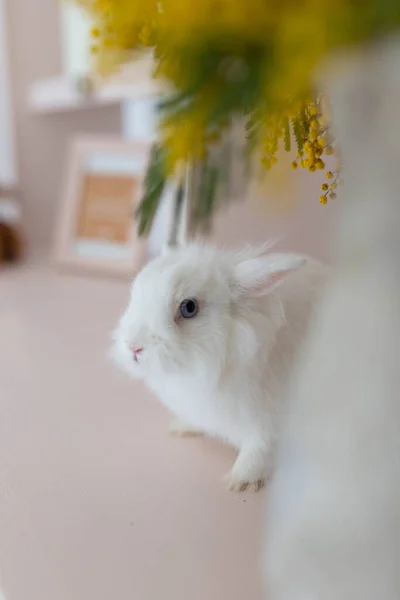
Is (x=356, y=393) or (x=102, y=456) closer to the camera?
(x=356, y=393)

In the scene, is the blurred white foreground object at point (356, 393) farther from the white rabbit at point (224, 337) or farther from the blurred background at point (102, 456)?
the white rabbit at point (224, 337)

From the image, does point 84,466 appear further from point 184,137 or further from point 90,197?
point 90,197

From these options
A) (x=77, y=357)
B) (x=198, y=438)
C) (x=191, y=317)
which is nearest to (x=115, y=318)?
(x=77, y=357)

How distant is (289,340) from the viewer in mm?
630

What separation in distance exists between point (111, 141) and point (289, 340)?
102cm

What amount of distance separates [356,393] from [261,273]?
0.88ft

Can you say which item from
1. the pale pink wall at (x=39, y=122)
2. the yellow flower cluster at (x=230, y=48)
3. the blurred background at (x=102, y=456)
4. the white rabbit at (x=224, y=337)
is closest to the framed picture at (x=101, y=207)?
the blurred background at (x=102, y=456)

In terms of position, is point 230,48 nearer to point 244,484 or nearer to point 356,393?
point 356,393

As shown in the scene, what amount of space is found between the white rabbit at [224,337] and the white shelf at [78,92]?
0.72m

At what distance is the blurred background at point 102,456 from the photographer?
1.71ft

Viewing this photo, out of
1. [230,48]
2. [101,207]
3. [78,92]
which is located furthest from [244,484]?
[78,92]

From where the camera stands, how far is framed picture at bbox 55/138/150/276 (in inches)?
57.4

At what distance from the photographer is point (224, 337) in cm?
60

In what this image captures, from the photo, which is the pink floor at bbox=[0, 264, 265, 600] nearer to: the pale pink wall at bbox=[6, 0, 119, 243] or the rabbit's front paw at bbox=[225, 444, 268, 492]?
the rabbit's front paw at bbox=[225, 444, 268, 492]
